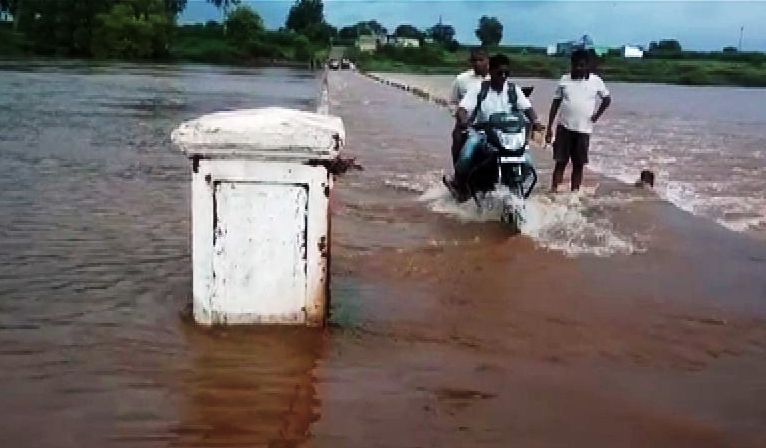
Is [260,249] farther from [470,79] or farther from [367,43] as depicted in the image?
[367,43]

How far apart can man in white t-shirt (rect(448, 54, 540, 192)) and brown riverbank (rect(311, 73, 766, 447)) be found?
2.61 feet

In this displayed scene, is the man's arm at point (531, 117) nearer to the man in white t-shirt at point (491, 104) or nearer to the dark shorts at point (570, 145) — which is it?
the man in white t-shirt at point (491, 104)

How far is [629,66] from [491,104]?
9615 centimetres

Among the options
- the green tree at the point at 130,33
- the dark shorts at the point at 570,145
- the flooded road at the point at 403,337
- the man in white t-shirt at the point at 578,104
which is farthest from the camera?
the green tree at the point at 130,33

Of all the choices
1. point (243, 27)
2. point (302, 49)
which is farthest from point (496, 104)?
point (243, 27)

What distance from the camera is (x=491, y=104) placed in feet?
32.3

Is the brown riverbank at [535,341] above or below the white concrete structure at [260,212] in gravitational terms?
below

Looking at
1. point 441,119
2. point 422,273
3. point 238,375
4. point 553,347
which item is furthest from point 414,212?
point 441,119

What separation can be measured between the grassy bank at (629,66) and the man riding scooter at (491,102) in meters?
81.0

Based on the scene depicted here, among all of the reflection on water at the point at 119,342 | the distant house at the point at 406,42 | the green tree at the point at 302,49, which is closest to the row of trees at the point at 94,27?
the green tree at the point at 302,49

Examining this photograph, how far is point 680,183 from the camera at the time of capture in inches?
645

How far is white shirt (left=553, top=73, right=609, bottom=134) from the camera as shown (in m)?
11.4

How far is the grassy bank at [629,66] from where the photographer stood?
96.2 metres

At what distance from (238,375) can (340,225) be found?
456 cm
